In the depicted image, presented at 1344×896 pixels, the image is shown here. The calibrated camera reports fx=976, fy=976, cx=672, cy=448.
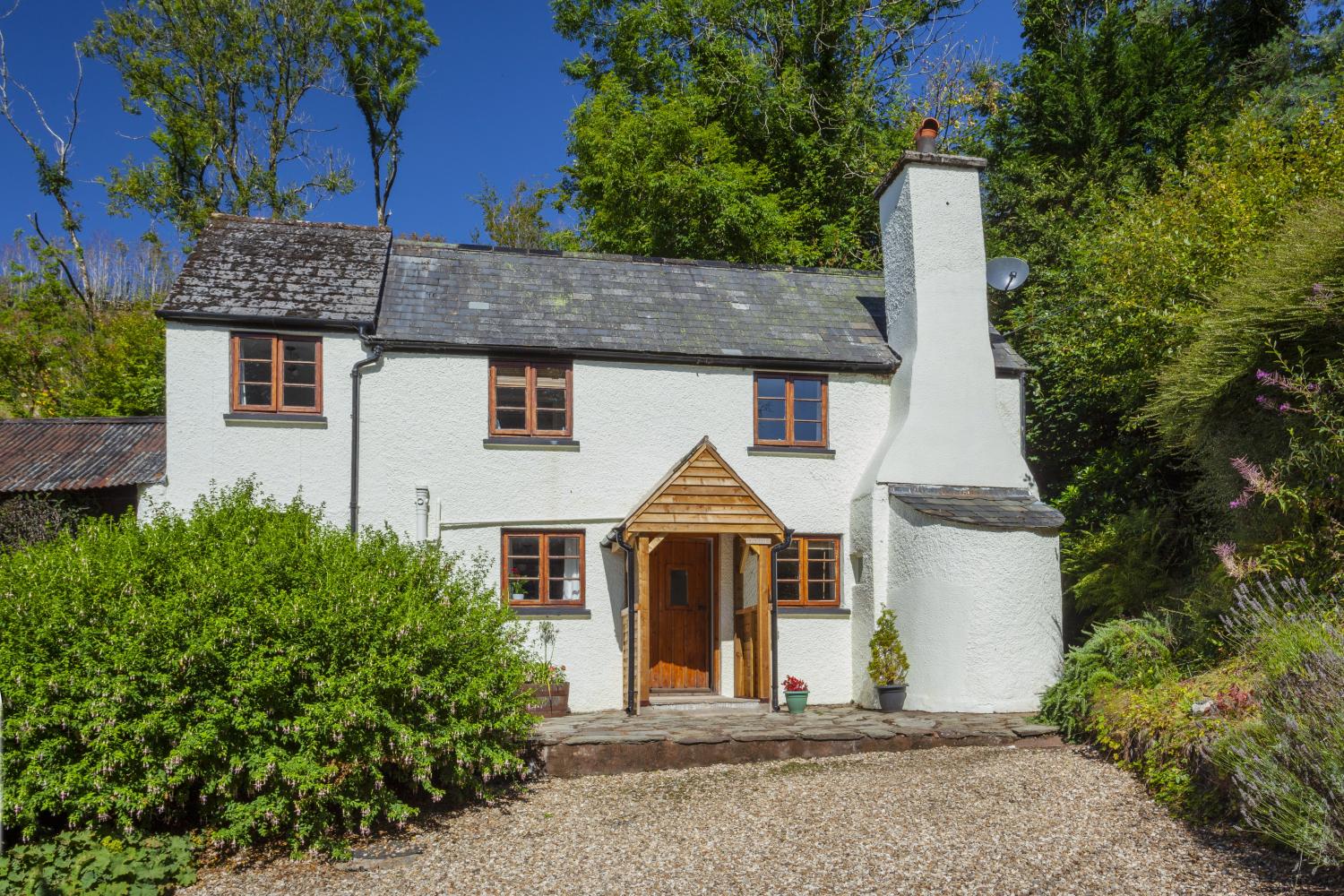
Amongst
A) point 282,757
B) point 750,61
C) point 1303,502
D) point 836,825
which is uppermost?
point 750,61

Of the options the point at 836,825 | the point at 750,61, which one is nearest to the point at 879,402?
the point at 836,825

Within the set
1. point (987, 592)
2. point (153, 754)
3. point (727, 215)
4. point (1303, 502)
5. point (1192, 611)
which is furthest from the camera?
point (727, 215)

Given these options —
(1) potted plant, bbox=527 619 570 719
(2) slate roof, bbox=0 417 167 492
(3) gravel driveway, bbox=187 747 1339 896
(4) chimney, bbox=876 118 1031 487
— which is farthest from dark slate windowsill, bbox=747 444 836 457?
(2) slate roof, bbox=0 417 167 492

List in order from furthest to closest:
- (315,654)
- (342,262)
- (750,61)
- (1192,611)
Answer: (750,61), (342,262), (1192,611), (315,654)

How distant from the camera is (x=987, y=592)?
12570 mm

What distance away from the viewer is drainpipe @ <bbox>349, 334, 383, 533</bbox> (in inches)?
525

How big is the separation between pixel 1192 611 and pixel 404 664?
822 centimetres

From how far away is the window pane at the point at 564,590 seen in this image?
1371cm

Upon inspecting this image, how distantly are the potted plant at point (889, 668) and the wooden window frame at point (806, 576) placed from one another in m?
1.17

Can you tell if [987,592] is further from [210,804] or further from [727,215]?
[727,215]

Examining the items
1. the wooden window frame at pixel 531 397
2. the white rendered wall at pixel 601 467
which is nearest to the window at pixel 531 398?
the wooden window frame at pixel 531 397

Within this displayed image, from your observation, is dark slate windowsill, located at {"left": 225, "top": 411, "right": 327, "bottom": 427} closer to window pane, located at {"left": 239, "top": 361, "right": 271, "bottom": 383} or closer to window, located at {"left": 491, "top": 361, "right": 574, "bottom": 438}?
window pane, located at {"left": 239, "top": 361, "right": 271, "bottom": 383}

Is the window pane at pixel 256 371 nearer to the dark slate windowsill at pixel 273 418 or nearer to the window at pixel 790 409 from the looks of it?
the dark slate windowsill at pixel 273 418

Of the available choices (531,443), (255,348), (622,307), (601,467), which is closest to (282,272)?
(255,348)
